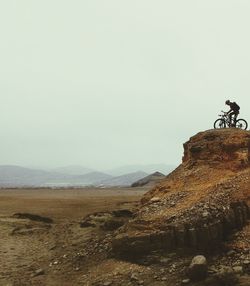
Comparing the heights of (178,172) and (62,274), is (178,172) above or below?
above

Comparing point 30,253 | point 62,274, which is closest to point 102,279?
point 62,274

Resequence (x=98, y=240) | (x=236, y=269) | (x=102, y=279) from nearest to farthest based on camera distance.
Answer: (x=236, y=269) < (x=102, y=279) < (x=98, y=240)

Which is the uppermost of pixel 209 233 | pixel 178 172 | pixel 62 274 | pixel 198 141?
pixel 198 141

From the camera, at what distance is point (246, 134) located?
1858cm

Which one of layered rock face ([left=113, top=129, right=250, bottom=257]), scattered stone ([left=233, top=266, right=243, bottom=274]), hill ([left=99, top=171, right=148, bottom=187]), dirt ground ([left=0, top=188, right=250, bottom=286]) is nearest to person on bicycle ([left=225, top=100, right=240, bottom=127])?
layered rock face ([left=113, top=129, right=250, bottom=257])

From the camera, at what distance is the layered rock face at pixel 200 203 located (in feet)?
47.5

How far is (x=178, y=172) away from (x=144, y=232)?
5.23 metres

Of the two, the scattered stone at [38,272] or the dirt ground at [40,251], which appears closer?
the dirt ground at [40,251]

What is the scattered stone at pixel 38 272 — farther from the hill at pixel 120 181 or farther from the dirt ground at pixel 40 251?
the hill at pixel 120 181

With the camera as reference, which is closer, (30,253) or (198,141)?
(30,253)

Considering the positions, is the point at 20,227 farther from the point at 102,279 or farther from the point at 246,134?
the point at 246,134

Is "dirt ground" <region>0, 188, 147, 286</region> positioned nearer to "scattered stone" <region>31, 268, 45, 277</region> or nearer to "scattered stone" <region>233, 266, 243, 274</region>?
"scattered stone" <region>31, 268, 45, 277</region>

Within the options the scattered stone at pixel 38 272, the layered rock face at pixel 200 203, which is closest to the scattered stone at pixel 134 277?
the layered rock face at pixel 200 203

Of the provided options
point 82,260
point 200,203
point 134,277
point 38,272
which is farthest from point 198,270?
point 38,272
